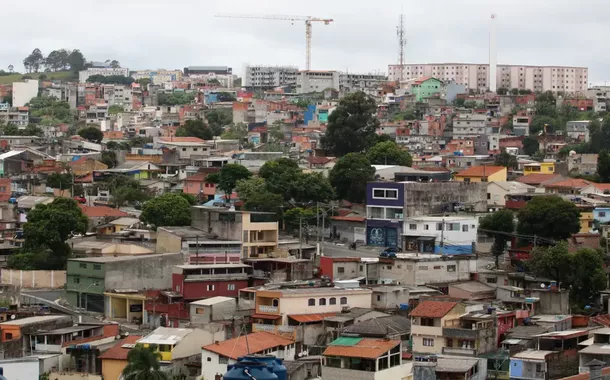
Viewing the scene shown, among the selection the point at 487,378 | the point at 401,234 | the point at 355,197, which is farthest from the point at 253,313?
the point at 355,197

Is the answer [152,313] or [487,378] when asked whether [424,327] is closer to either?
[487,378]

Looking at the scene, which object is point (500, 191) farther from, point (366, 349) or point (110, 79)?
point (110, 79)

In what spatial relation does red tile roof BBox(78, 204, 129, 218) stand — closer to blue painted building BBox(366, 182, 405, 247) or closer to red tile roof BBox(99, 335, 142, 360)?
blue painted building BBox(366, 182, 405, 247)

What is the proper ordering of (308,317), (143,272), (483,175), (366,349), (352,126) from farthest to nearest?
(352,126) < (483,175) < (143,272) < (308,317) < (366,349)

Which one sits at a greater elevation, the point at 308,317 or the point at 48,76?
the point at 48,76

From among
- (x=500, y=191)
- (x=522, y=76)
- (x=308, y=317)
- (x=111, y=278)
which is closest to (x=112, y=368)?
(x=308, y=317)

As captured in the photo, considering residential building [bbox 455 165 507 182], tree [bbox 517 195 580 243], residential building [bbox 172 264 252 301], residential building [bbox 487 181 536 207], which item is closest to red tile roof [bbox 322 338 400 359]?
residential building [bbox 172 264 252 301]

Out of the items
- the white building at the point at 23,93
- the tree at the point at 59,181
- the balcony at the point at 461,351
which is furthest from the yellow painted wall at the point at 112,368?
the white building at the point at 23,93
